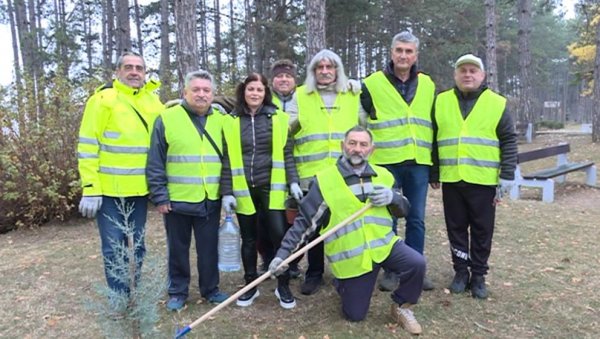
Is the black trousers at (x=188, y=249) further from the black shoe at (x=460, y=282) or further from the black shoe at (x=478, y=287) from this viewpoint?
the black shoe at (x=478, y=287)

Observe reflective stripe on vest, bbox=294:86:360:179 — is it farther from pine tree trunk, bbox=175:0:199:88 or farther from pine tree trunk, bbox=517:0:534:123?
pine tree trunk, bbox=517:0:534:123

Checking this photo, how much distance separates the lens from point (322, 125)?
407cm

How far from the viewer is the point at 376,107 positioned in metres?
4.25

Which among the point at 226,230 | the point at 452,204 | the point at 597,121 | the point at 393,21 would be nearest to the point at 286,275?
the point at 226,230

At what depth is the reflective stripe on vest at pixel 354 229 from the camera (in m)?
3.66

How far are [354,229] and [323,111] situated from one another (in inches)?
41.6

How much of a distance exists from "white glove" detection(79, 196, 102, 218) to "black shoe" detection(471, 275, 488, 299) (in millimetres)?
3331

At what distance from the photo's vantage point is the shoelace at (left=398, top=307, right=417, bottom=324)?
3.71 meters

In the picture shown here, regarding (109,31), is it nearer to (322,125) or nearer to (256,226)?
(256,226)

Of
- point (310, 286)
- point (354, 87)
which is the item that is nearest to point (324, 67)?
point (354, 87)

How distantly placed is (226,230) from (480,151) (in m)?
2.36

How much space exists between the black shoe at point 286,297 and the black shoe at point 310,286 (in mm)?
286

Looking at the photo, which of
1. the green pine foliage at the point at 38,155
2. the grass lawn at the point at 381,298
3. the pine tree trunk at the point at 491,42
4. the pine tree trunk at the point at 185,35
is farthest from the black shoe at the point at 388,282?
the pine tree trunk at the point at 491,42

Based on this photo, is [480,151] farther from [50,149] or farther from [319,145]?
[50,149]
